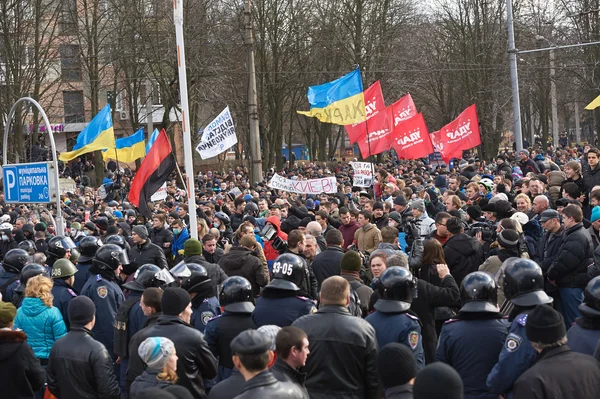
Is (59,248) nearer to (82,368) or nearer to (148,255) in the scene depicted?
(148,255)

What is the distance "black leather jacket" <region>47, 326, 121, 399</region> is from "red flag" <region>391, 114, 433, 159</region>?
51.8ft

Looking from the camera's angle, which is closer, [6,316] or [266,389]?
[266,389]

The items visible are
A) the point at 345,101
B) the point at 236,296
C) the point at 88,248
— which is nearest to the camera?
the point at 236,296

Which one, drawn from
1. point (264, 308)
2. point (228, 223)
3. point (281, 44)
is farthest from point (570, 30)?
point (264, 308)

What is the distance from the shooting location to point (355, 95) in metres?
19.3

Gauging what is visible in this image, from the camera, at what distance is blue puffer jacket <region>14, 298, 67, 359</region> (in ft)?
26.4

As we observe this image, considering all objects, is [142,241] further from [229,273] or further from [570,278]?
[570,278]

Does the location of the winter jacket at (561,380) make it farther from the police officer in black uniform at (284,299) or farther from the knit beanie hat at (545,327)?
the police officer in black uniform at (284,299)

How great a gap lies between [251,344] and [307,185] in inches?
534

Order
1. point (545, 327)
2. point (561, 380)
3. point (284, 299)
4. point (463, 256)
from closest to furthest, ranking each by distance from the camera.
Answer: point (561, 380) → point (545, 327) → point (284, 299) → point (463, 256)

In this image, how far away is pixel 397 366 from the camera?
4812 millimetres

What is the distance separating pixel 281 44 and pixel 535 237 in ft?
125

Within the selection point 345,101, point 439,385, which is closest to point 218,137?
point 345,101

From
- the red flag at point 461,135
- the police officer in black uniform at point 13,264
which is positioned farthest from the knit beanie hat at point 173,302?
the red flag at point 461,135
